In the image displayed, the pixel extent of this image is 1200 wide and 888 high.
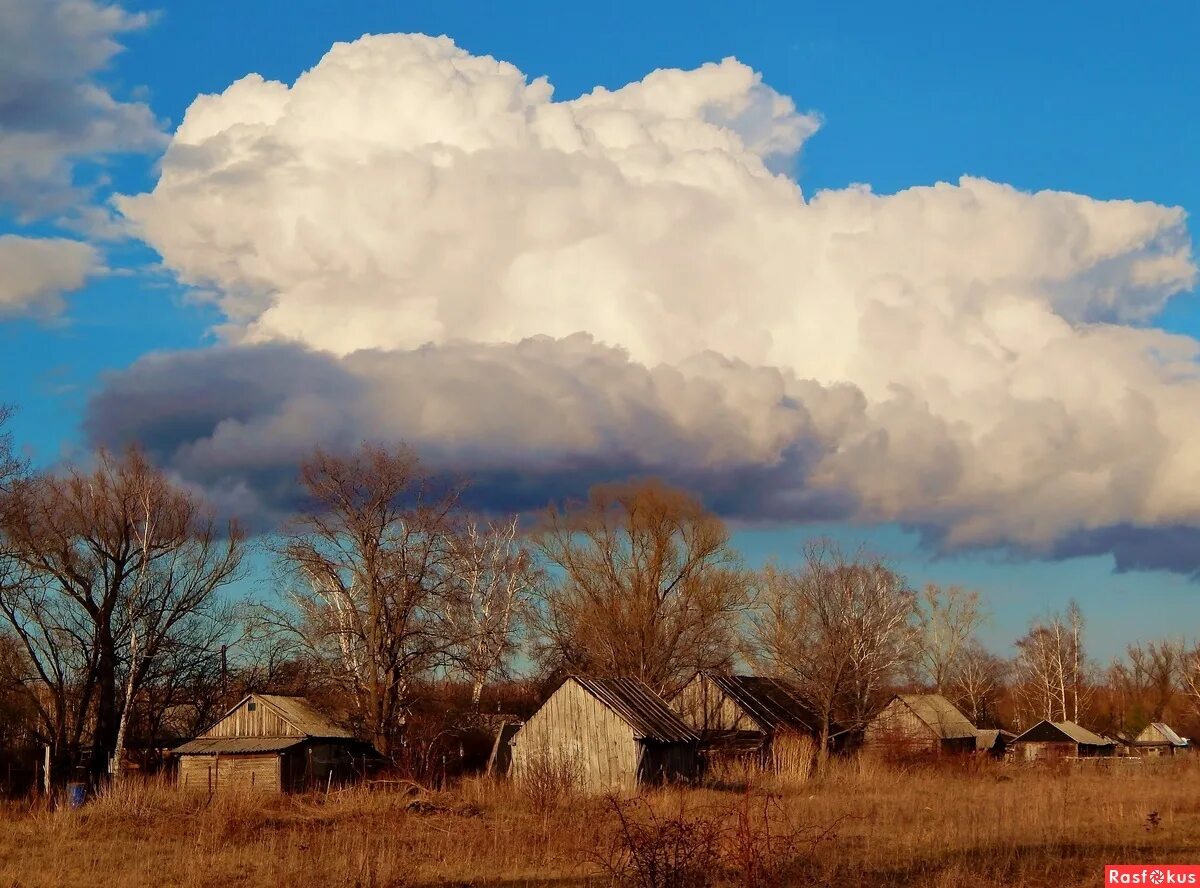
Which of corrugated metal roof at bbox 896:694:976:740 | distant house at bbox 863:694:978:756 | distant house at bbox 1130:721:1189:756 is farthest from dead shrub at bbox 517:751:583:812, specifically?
distant house at bbox 1130:721:1189:756

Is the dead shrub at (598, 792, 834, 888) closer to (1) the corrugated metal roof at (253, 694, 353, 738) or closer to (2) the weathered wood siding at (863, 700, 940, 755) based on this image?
(1) the corrugated metal roof at (253, 694, 353, 738)

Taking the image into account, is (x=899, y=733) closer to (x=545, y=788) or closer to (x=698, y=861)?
(x=545, y=788)

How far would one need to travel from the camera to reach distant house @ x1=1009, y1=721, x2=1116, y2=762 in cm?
7125

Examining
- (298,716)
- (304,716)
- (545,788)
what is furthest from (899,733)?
(545,788)

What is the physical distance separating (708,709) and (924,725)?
20284 mm

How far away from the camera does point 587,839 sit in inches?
861

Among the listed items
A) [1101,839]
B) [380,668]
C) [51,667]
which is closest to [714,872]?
[1101,839]

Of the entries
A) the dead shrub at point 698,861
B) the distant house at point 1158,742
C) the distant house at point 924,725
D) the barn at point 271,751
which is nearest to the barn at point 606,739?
the barn at point 271,751

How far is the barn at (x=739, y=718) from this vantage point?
50969 millimetres

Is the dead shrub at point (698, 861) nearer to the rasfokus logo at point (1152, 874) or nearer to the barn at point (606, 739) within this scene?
the rasfokus logo at point (1152, 874)

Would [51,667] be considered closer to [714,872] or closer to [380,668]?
[380,668]

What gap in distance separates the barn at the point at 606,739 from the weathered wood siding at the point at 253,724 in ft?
31.5

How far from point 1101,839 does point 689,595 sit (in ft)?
132

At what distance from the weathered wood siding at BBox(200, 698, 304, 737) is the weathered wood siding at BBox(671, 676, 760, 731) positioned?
17.0 meters
